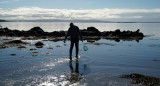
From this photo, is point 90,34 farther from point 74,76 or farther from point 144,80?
point 144,80

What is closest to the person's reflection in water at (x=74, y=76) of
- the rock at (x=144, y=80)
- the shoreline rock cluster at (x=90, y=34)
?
the rock at (x=144, y=80)

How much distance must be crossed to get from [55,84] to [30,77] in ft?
5.54

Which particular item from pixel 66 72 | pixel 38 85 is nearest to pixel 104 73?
pixel 66 72

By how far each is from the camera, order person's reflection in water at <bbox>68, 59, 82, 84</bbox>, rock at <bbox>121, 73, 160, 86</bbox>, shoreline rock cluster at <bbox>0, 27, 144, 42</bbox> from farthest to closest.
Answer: shoreline rock cluster at <bbox>0, 27, 144, 42</bbox>
person's reflection in water at <bbox>68, 59, 82, 84</bbox>
rock at <bbox>121, 73, 160, 86</bbox>

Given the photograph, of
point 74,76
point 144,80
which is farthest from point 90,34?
point 144,80

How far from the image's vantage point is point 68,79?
882 centimetres

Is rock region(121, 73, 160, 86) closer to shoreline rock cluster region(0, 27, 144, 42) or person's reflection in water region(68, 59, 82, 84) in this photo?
person's reflection in water region(68, 59, 82, 84)

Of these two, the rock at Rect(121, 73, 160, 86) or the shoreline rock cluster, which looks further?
the shoreline rock cluster

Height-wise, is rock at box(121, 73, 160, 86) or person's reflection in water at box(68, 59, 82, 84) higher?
rock at box(121, 73, 160, 86)

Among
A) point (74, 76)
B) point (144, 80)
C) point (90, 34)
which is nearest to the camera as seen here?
point (144, 80)

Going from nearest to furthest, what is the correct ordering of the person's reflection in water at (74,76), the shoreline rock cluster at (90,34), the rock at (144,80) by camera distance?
the rock at (144,80) → the person's reflection in water at (74,76) → the shoreline rock cluster at (90,34)

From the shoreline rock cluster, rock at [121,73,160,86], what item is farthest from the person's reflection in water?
the shoreline rock cluster

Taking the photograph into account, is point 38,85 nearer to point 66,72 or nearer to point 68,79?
point 68,79

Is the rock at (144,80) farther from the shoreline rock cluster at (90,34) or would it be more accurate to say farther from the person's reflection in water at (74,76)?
the shoreline rock cluster at (90,34)
